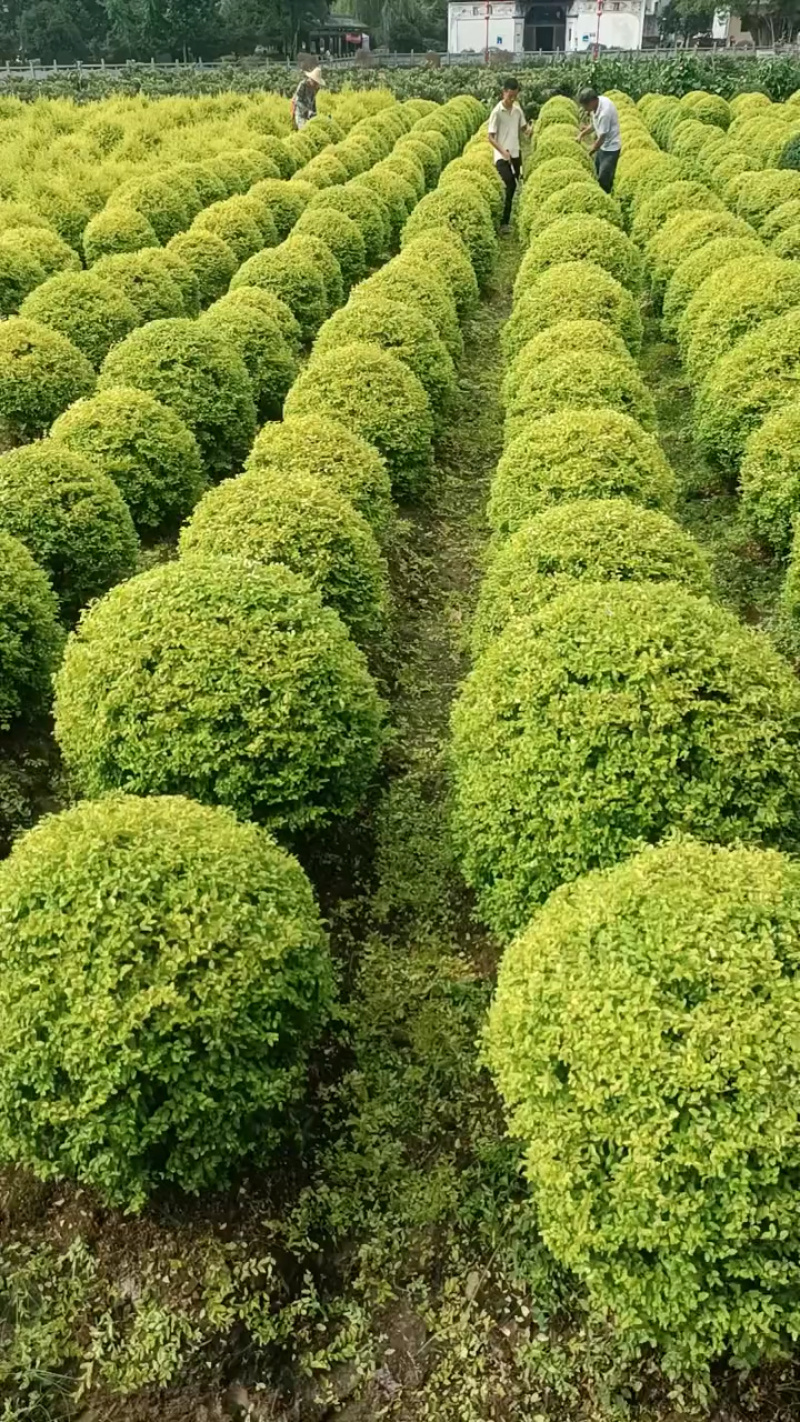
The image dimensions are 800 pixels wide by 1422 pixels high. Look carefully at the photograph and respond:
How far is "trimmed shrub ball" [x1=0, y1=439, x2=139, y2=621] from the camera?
23.9 ft

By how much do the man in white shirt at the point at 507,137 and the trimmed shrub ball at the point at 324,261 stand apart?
6381mm

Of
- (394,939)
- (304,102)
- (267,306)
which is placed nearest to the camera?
(394,939)

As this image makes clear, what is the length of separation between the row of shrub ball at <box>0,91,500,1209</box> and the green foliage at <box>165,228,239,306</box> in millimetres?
7619

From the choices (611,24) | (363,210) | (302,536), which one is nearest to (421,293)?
(302,536)

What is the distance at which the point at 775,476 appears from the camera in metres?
7.88

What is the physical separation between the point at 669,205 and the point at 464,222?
3.15m

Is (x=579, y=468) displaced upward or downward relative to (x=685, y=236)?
downward

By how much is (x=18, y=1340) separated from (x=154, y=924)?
158 cm

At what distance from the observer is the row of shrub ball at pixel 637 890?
10.2 feet

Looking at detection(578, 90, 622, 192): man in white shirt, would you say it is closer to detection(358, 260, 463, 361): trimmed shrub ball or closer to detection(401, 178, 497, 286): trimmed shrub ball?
Result: detection(401, 178, 497, 286): trimmed shrub ball

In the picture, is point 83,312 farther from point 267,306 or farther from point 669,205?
point 669,205

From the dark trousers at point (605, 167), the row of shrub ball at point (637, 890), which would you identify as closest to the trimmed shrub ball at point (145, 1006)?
the row of shrub ball at point (637, 890)

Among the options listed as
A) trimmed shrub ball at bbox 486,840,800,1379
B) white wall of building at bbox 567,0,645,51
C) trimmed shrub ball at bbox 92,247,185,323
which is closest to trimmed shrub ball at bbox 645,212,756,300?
trimmed shrub ball at bbox 92,247,185,323

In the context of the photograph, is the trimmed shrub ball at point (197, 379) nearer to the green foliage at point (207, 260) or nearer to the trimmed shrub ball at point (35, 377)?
the trimmed shrub ball at point (35, 377)
